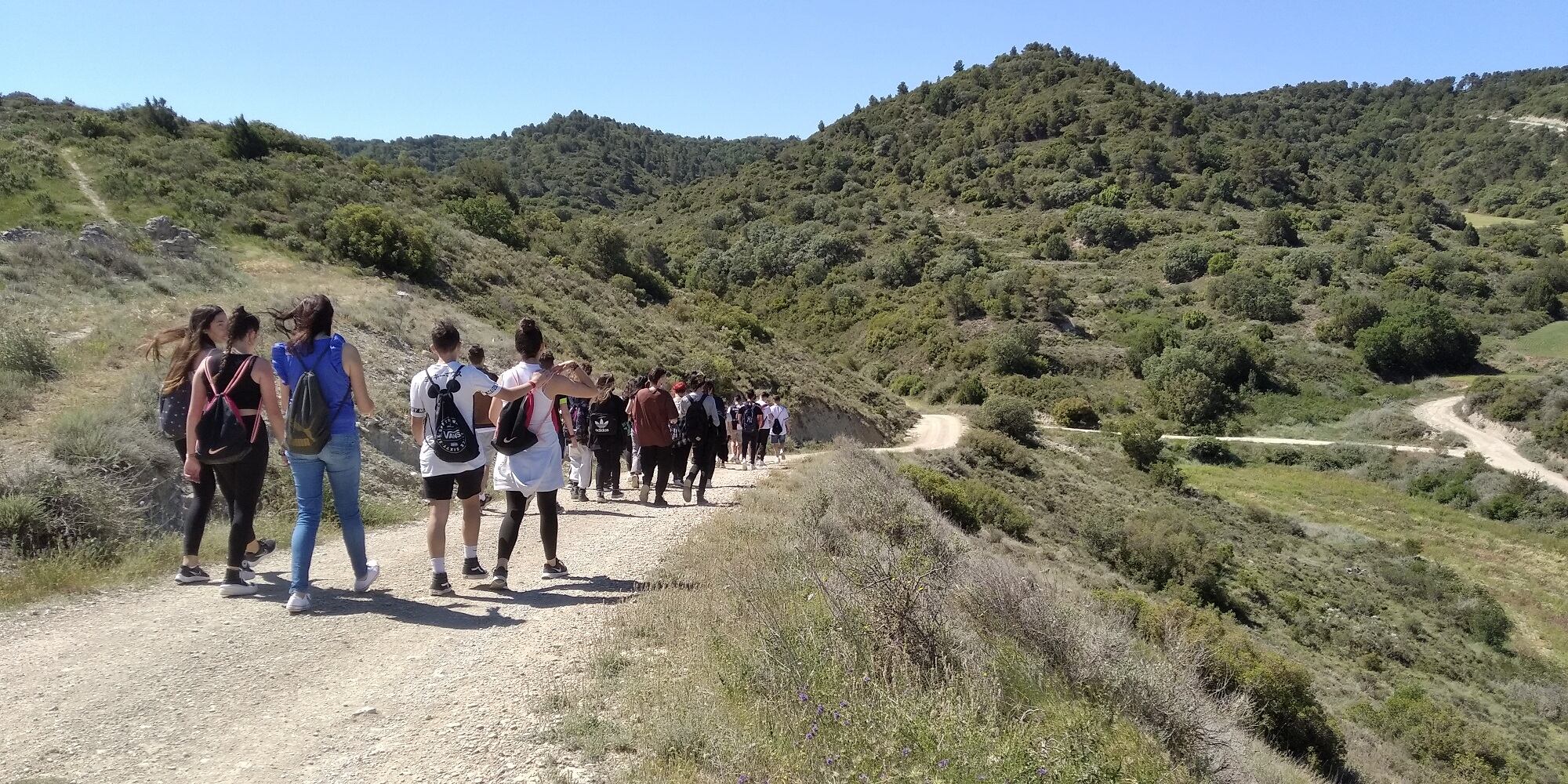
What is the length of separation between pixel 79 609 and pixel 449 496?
241 cm

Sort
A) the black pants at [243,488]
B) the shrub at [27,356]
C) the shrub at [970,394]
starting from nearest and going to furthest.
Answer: the black pants at [243,488]
the shrub at [27,356]
the shrub at [970,394]

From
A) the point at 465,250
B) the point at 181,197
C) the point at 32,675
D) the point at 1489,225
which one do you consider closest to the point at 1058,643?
the point at 32,675

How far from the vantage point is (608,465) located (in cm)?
1183

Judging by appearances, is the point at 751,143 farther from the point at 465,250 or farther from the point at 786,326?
the point at 465,250

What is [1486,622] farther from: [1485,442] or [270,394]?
[270,394]

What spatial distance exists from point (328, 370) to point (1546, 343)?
67830 millimetres

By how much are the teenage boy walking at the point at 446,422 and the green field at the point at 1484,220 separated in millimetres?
106722

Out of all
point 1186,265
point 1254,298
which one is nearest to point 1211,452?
point 1254,298

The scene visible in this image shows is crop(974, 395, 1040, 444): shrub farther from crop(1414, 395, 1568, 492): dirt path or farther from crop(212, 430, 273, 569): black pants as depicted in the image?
crop(212, 430, 273, 569): black pants

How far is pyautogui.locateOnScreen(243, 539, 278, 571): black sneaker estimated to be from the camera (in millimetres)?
6523

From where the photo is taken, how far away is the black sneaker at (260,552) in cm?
652

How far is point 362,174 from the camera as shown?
1549 inches

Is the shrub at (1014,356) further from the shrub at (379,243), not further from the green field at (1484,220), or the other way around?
the green field at (1484,220)

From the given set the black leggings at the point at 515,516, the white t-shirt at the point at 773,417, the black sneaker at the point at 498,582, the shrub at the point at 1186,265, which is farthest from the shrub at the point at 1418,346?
the black sneaker at the point at 498,582
